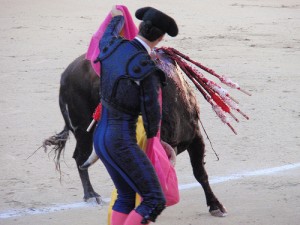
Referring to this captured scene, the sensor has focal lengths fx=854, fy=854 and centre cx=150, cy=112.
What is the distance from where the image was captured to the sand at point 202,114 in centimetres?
654

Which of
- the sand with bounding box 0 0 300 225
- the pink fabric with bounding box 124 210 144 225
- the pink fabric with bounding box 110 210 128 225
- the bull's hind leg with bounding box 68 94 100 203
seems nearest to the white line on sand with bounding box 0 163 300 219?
the sand with bounding box 0 0 300 225

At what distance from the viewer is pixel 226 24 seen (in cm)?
1584

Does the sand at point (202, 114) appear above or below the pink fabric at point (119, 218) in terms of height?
below

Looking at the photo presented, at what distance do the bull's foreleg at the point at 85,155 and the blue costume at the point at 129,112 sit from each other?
1.89 m

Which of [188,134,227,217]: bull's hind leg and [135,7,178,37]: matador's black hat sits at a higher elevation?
[135,7,178,37]: matador's black hat

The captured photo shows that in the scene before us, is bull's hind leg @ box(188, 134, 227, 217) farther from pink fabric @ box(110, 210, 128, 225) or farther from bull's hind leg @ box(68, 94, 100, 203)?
pink fabric @ box(110, 210, 128, 225)

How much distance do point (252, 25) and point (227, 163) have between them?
333 inches

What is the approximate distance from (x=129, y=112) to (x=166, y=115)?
1.49 metres

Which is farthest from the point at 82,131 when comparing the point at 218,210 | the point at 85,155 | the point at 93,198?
the point at 218,210

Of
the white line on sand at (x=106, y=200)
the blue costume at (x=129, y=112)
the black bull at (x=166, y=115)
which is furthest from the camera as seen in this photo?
the white line on sand at (x=106, y=200)

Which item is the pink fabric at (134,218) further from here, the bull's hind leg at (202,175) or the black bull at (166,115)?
the bull's hind leg at (202,175)

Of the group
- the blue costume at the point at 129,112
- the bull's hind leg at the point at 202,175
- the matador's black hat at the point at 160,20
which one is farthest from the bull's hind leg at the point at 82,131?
the matador's black hat at the point at 160,20

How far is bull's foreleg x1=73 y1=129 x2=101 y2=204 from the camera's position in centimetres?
670

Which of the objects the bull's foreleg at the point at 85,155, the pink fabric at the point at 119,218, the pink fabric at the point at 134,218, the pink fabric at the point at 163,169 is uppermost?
the pink fabric at the point at 163,169
